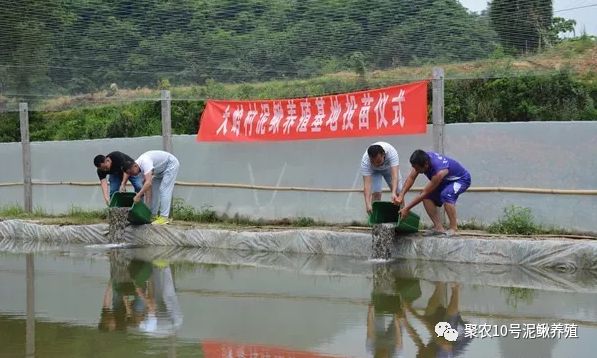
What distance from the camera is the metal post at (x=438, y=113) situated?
8.34 meters

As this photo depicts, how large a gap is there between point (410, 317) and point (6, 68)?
9.00m

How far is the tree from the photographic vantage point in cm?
935

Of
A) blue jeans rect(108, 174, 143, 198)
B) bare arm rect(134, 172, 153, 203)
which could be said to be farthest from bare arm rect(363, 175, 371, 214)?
blue jeans rect(108, 174, 143, 198)

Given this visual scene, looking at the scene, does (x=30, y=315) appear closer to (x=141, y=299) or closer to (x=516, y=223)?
(x=141, y=299)

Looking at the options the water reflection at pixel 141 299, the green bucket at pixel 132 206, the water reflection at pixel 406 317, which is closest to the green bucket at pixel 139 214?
the green bucket at pixel 132 206

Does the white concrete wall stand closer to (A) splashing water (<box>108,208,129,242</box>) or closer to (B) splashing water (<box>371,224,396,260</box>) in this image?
(B) splashing water (<box>371,224,396,260</box>)

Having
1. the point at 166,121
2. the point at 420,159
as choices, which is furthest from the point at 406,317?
the point at 166,121

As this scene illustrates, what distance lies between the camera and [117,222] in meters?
9.49

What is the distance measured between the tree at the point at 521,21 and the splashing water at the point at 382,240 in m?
3.53

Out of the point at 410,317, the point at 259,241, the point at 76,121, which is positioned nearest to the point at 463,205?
the point at 259,241

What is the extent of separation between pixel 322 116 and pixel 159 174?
2288 mm

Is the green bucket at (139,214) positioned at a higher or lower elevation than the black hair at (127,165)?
lower

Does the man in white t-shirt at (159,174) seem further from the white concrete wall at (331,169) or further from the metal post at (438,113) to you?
the metal post at (438,113)

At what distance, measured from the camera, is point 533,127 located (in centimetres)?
793
